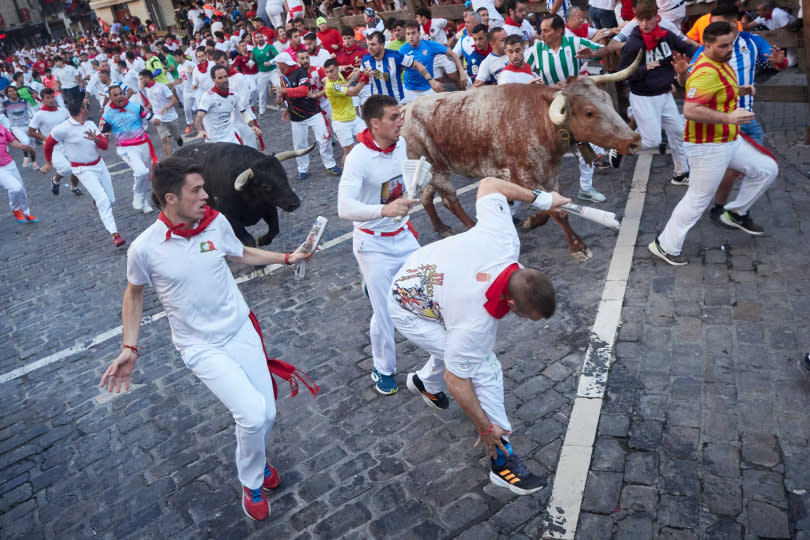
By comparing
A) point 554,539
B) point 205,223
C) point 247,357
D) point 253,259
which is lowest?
point 554,539

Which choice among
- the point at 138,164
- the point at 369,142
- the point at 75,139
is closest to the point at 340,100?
the point at 138,164

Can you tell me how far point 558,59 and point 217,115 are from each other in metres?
5.52

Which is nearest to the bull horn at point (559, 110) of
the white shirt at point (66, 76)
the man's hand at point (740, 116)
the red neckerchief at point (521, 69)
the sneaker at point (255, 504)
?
the man's hand at point (740, 116)

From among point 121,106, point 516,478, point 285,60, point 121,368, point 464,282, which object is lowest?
point 516,478

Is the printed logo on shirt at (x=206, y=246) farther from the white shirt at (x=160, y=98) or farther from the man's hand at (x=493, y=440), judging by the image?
the white shirt at (x=160, y=98)

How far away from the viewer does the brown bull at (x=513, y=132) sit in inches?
253

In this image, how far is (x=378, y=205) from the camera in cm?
480

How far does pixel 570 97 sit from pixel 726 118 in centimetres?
153

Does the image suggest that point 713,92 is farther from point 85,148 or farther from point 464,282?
point 85,148

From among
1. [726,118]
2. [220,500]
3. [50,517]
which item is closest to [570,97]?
[726,118]

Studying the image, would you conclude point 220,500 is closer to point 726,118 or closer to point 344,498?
point 344,498

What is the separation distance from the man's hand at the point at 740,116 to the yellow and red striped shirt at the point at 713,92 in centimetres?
25

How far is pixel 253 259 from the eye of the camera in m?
4.59

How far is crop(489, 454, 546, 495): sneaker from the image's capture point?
13.3ft
